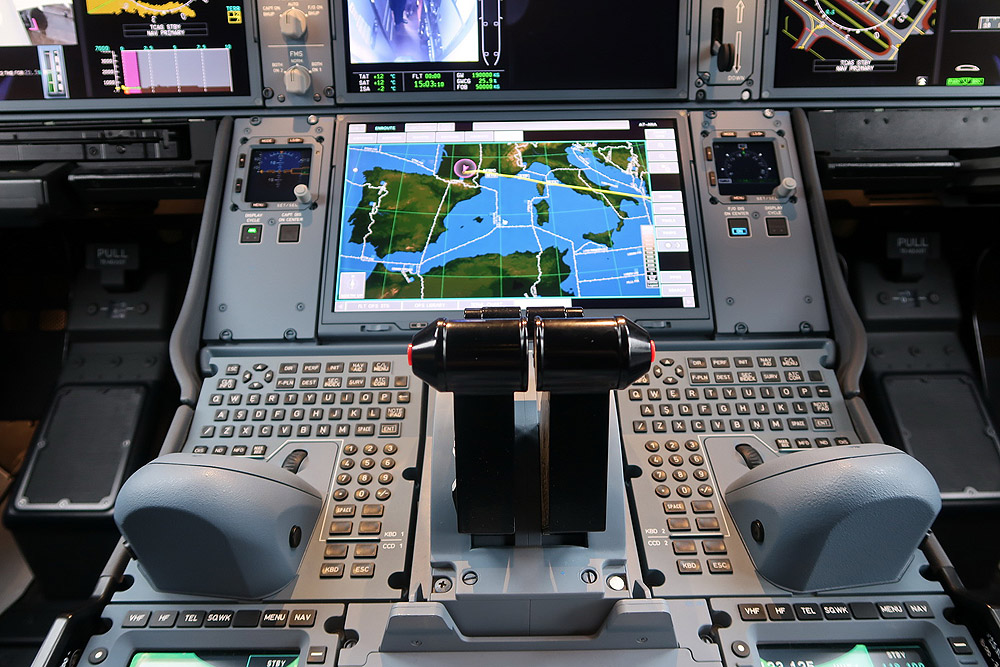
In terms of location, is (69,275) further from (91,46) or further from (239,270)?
(239,270)

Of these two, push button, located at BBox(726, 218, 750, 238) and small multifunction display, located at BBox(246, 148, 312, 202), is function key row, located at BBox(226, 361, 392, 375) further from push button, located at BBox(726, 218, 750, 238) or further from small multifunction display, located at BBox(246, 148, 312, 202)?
push button, located at BBox(726, 218, 750, 238)

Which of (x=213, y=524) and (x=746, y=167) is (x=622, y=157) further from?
Answer: (x=213, y=524)

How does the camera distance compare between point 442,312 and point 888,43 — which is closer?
point 442,312

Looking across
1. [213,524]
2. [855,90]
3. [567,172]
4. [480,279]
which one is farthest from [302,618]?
[855,90]

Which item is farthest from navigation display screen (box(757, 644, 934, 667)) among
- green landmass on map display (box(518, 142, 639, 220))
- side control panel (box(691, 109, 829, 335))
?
green landmass on map display (box(518, 142, 639, 220))

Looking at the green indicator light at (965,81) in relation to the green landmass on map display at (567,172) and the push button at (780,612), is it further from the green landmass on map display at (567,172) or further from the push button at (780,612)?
the push button at (780,612)

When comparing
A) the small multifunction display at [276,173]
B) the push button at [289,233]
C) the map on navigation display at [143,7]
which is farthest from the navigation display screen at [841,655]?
the map on navigation display at [143,7]
